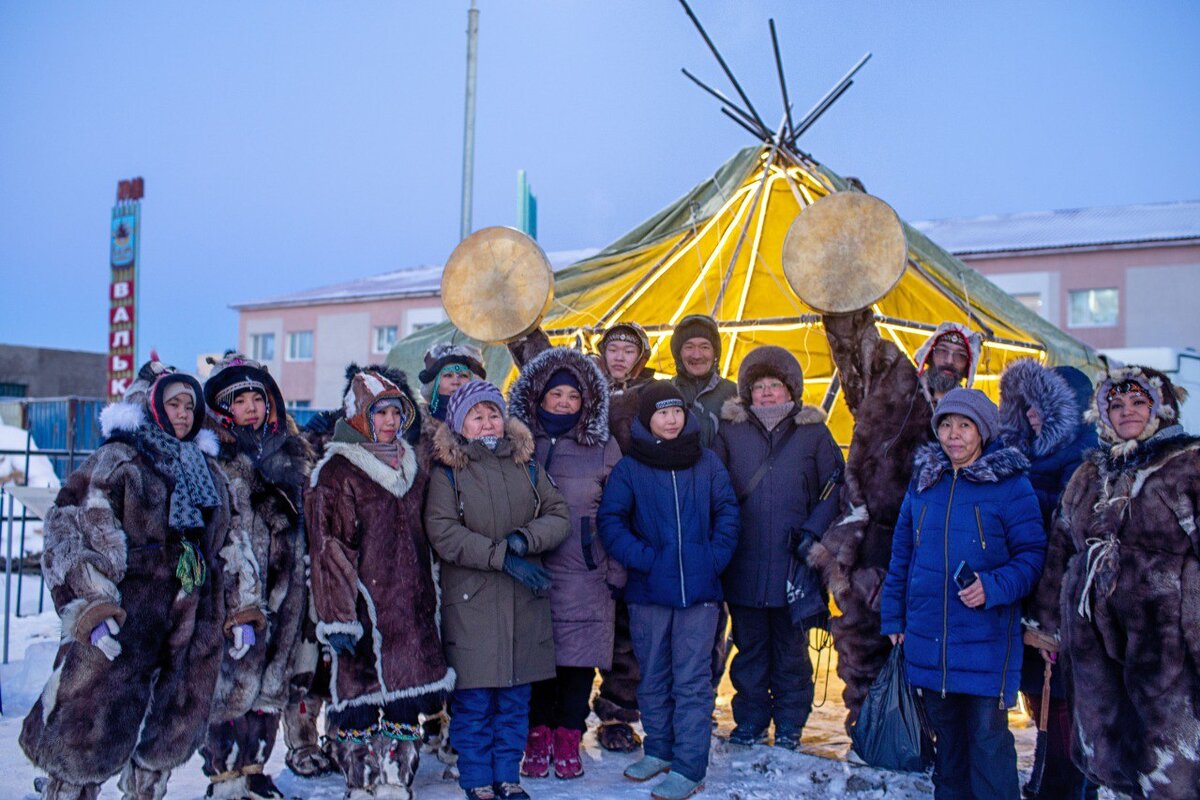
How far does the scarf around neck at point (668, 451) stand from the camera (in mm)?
3721

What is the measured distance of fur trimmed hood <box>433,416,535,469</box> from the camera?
3.55 m

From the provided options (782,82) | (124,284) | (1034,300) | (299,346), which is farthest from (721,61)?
(299,346)

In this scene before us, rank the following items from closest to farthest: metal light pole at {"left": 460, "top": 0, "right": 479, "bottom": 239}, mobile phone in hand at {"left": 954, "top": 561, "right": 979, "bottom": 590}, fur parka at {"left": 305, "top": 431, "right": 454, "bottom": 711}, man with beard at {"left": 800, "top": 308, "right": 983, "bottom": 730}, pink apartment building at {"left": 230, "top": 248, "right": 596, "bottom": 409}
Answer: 1. mobile phone in hand at {"left": 954, "top": 561, "right": 979, "bottom": 590}
2. fur parka at {"left": 305, "top": 431, "right": 454, "bottom": 711}
3. man with beard at {"left": 800, "top": 308, "right": 983, "bottom": 730}
4. metal light pole at {"left": 460, "top": 0, "right": 479, "bottom": 239}
5. pink apartment building at {"left": 230, "top": 248, "right": 596, "bottom": 409}

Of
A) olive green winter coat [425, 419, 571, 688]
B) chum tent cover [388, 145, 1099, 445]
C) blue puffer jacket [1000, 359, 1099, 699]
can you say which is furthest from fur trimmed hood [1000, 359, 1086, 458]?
chum tent cover [388, 145, 1099, 445]

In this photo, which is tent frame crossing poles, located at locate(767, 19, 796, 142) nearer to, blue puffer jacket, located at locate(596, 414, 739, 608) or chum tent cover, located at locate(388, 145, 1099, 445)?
chum tent cover, located at locate(388, 145, 1099, 445)

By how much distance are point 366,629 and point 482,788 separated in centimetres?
70

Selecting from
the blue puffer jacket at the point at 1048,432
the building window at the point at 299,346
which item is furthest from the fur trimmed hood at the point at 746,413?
the building window at the point at 299,346

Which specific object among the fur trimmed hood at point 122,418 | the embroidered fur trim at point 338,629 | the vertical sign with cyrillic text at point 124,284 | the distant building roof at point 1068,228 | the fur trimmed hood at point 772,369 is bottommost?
the embroidered fur trim at point 338,629

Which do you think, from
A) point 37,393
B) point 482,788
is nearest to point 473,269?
point 482,788

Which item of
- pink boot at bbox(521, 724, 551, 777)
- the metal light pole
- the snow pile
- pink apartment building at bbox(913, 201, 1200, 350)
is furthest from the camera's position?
pink apartment building at bbox(913, 201, 1200, 350)

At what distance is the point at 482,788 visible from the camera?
3.49 meters

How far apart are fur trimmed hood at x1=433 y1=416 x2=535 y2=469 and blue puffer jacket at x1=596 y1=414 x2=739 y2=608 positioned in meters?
0.36

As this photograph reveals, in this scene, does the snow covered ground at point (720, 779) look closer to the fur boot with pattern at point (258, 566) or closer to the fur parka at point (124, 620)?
the fur boot with pattern at point (258, 566)

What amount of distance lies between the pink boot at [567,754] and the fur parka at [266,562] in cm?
103
